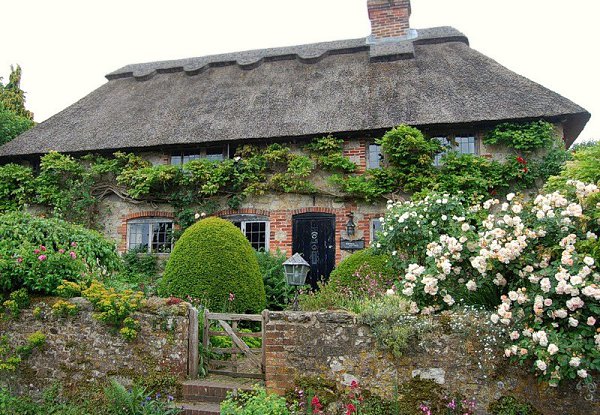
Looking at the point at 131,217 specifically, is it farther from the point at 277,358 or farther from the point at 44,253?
the point at 277,358

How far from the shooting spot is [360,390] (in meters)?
5.09

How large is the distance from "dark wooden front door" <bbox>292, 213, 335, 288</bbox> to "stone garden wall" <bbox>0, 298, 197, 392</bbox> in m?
5.71

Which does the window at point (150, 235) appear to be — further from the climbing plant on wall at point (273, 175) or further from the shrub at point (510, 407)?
the shrub at point (510, 407)

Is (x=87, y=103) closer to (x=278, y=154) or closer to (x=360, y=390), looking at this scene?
(x=278, y=154)

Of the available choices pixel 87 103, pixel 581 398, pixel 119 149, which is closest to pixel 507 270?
pixel 581 398

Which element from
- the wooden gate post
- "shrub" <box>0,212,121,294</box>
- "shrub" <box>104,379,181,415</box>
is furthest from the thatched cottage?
"shrub" <box>104,379,181,415</box>

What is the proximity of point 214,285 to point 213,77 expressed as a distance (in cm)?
906

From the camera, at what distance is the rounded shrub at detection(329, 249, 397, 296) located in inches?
310

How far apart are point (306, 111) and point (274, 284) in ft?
15.5

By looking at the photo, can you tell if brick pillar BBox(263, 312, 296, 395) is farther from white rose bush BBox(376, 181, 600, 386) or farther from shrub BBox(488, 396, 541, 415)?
shrub BBox(488, 396, 541, 415)

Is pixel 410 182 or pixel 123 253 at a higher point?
pixel 410 182

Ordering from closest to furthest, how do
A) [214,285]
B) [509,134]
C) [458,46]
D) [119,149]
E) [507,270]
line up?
[507,270]
[214,285]
[509,134]
[119,149]
[458,46]

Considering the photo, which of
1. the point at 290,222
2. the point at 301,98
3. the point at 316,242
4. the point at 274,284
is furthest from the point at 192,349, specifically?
the point at 301,98

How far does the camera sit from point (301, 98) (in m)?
13.2
